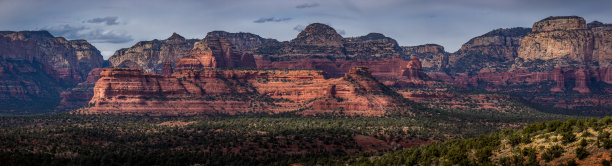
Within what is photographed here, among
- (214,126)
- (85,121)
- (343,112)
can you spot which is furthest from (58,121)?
(343,112)

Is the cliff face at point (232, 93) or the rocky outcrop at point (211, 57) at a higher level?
the rocky outcrop at point (211, 57)

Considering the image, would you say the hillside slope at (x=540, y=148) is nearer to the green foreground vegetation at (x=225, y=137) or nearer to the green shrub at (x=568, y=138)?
the green shrub at (x=568, y=138)

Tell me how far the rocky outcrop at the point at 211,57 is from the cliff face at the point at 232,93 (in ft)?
80.8

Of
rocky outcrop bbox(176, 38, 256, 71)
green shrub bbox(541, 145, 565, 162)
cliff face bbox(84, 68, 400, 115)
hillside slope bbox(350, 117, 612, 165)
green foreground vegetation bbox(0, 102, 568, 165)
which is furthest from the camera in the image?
rocky outcrop bbox(176, 38, 256, 71)

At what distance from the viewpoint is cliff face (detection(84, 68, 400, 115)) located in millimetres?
139250

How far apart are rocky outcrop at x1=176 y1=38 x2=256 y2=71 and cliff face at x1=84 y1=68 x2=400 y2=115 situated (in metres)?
24.6

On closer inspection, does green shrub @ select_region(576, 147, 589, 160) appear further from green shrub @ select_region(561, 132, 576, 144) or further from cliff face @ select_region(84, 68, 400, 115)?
cliff face @ select_region(84, 68, 400, 115)

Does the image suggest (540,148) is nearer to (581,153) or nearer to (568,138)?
(568,138)

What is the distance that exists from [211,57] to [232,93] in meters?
34.5

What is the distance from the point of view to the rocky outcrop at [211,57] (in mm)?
186125

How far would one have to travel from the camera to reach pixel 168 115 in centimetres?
13950

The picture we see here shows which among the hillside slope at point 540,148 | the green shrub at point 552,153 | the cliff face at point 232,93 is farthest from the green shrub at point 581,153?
the cliff face at point 232,93

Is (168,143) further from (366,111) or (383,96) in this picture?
(383,96)

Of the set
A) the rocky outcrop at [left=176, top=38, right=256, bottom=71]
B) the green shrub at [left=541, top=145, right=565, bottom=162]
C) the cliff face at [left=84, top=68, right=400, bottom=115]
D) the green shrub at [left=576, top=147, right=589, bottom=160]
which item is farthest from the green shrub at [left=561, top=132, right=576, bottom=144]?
the rocky outcrop at [left=176, top=38, right=256, bottom=71]
